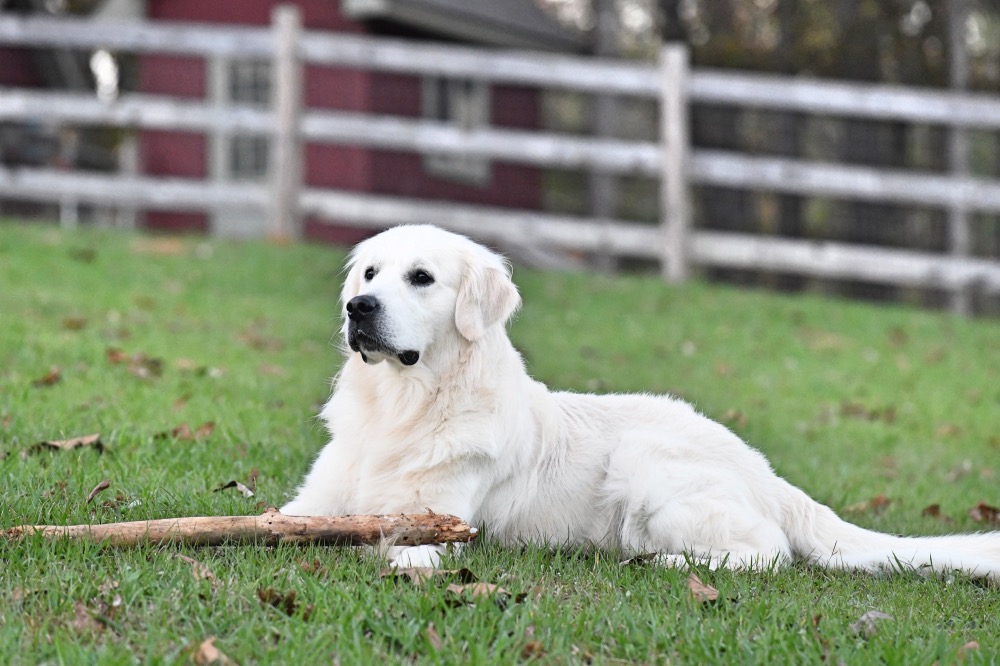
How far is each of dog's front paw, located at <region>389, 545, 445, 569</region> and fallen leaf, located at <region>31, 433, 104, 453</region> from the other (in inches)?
73.9

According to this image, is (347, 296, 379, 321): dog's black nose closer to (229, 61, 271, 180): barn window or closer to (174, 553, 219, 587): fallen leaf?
(174, 553, 219, 587): fallen leaf

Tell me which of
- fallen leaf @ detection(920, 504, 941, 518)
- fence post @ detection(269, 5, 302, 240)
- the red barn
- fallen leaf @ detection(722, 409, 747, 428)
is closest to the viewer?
fallen leaf @ detection(920, 504, 941, 518)

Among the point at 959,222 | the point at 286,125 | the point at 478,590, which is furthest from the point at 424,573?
the point at 959,222

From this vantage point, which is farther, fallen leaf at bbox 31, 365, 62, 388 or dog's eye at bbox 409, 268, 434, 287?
fallen leaf at bbox 31, 365, 62, 388

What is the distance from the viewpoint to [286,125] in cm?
1223

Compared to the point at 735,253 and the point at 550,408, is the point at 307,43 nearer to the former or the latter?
the point at 735,253

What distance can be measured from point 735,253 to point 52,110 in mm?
7462

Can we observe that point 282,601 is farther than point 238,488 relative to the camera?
No

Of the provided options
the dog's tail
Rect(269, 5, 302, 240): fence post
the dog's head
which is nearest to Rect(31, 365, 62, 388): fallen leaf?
the dog's head

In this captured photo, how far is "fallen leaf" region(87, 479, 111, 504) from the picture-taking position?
155 inches

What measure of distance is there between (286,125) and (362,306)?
8.87 metres

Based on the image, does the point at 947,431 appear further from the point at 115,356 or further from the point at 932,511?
the point at 115,356

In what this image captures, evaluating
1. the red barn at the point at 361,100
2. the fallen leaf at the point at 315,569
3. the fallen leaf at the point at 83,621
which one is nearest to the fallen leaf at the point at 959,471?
the fallen leaf at the point at 315,569

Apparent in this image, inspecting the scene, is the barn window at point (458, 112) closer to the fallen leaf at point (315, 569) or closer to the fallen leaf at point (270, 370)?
the fallen leaf at point (270, 370)
